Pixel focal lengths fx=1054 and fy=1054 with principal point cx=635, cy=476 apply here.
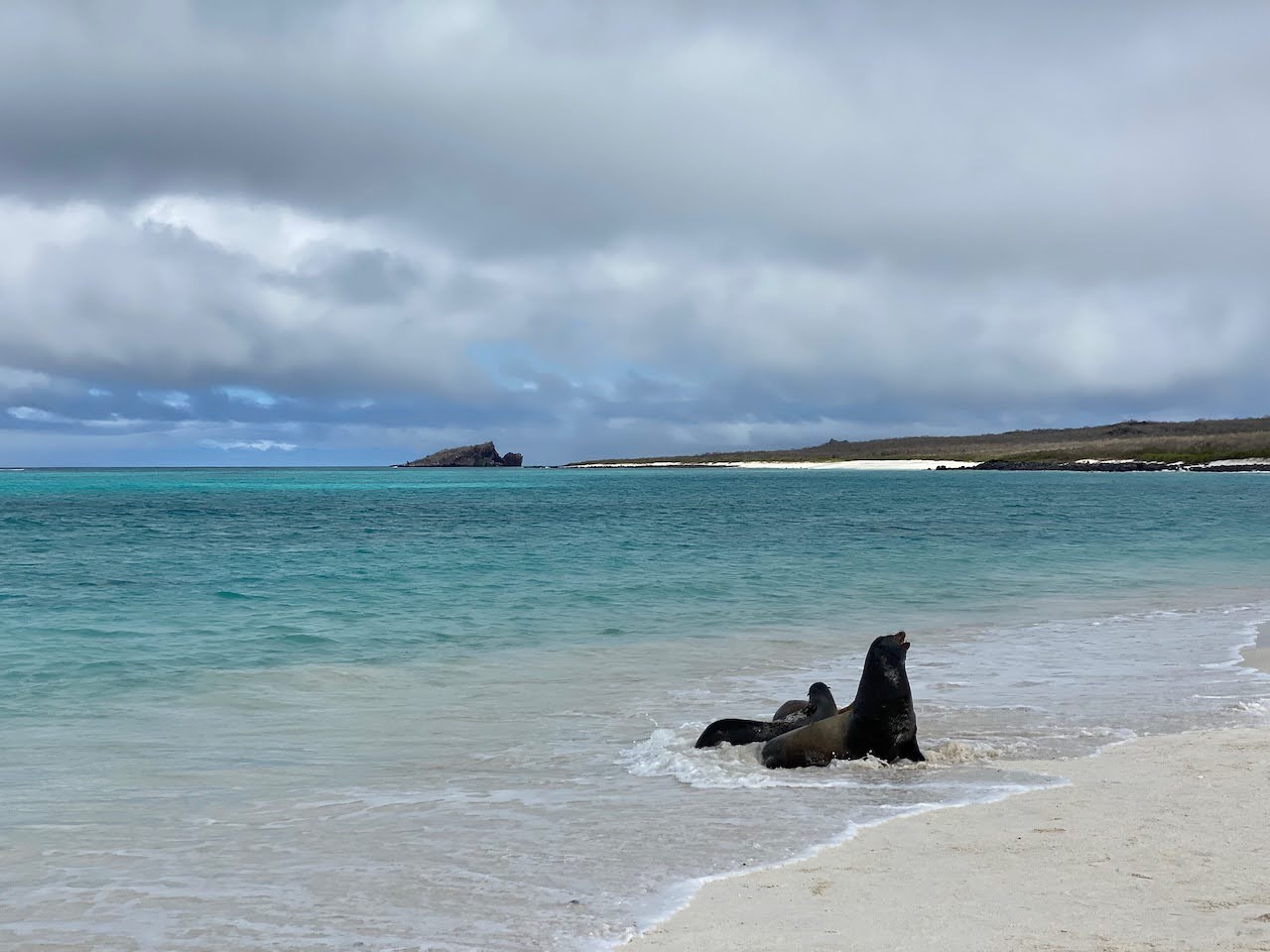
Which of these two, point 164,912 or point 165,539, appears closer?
point 164,912

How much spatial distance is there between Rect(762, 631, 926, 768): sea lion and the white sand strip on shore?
4.51 ft

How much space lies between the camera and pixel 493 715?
11.1 metres

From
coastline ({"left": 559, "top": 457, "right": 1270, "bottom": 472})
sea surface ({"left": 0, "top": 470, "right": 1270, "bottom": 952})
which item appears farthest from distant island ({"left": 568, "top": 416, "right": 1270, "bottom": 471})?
sea surface ({"left": 0, "top": 470, "right": 1270, "bottom": 952})

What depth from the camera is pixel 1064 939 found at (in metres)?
4.85

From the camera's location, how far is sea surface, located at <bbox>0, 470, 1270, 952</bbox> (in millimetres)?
5957

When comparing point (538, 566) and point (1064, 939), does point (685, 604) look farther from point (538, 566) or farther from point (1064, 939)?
point (1064, 939)

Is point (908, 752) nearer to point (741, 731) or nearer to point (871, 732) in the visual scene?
point (871, 732)

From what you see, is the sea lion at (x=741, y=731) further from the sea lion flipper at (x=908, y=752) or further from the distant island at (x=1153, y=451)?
the distant island at (x=1153, y=451)

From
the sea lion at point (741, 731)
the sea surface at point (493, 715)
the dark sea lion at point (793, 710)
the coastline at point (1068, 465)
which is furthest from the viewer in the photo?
the coastline at point (1068, 465)

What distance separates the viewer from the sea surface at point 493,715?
19.5 ft

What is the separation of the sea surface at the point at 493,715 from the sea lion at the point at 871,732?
203 millimetres

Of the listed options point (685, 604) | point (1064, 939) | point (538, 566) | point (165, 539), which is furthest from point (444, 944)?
point (165, 539)

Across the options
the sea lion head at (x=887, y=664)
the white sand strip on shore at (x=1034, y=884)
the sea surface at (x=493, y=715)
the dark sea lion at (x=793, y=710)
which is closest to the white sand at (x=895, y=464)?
the sea surface at (x=493, y=715)

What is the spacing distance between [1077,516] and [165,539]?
39.1 meters
